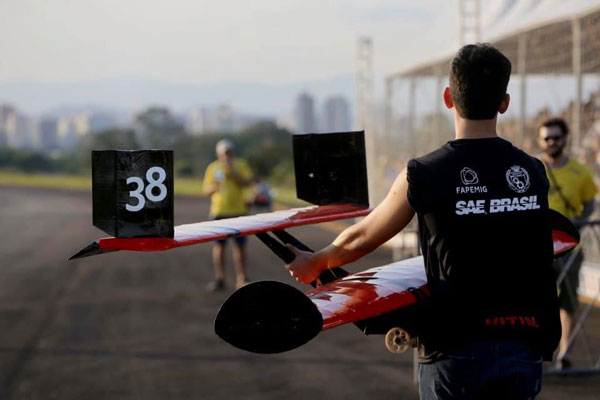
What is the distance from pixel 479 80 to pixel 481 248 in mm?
532

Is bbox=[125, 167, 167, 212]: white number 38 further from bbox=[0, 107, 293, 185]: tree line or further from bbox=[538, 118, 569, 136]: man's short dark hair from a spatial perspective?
bbox=[0, 107, 293, 185]: tree line

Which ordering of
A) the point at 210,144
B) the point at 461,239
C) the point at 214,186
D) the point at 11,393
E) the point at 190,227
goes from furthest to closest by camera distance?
the point at 210,144 < the point at 214,186 < the point at 11,393 < the point at 190,227 < the point at 461,239

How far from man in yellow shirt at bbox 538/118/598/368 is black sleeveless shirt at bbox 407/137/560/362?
429 cm

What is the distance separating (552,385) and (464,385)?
14.1 ft

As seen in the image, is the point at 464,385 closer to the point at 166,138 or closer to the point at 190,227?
the point at 190,227

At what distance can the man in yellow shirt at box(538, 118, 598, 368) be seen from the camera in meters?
6.64

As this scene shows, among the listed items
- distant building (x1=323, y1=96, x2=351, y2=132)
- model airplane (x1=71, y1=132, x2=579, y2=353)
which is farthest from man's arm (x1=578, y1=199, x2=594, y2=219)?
distant building (x1=323, y1=96, x2=351, y2=132)

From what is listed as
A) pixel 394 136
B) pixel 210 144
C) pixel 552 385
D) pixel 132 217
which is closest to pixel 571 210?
pixel 552 385

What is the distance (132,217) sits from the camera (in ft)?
8.94

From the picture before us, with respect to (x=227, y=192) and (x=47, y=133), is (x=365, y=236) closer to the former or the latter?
(x=227, y=192)

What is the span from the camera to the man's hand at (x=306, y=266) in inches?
116

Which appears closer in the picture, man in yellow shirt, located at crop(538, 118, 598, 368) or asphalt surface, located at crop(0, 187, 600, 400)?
asphalt surface, located at crop(0, 187, 600, 400)

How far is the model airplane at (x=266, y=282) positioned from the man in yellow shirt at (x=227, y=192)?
24.1ft

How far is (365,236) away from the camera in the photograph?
272 cm
